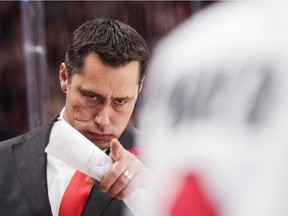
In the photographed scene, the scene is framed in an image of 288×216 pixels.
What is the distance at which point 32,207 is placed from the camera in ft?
4.12

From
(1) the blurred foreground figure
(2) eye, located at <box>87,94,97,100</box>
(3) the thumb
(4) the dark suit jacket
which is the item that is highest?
(1) the blurred foreground figure

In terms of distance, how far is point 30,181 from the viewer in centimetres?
128

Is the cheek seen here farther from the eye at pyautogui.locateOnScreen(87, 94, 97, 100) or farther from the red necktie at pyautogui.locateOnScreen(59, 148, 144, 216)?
the red necktie at pyautogui.locateOnScreen(59, 148, 144, 216)

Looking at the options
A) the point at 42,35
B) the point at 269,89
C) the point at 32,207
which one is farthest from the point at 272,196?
the point at 42,35

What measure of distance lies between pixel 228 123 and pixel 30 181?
97 cm

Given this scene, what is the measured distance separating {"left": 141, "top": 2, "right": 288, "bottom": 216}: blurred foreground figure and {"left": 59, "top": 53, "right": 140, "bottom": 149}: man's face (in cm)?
96

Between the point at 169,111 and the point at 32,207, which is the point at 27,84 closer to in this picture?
the point at 32,207

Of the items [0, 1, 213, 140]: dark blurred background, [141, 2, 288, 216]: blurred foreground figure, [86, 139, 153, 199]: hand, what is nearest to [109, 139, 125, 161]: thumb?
[86, 139, 153, 199]: hand

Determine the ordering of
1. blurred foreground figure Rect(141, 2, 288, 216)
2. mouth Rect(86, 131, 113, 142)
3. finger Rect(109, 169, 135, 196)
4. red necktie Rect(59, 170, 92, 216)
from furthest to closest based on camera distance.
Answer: mouth Rect(86, 131, 113, 142)
red necktie Rect(59, 170, 92, 216)
finger Rect(109, 169, 135, 196)
blurred foreground figure Rect(141, 2, 288, 216)

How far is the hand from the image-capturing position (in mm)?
990

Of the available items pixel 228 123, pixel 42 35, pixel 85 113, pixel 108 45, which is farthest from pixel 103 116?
pixel 42 35

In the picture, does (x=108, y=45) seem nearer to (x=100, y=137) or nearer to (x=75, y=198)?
(x=100, y=137)

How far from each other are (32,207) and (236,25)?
96 cm

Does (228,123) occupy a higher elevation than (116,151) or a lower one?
higher
